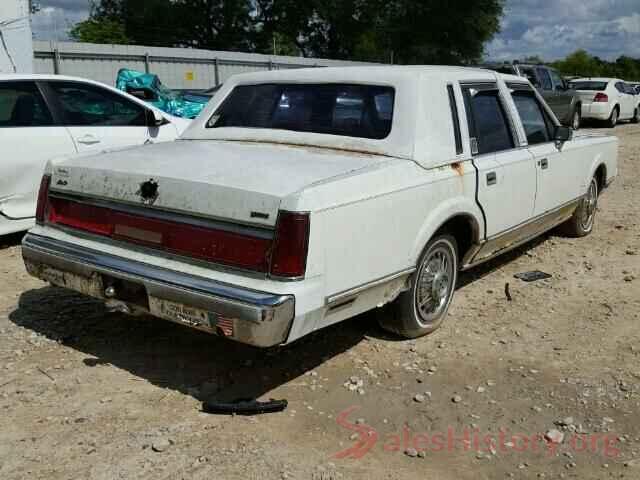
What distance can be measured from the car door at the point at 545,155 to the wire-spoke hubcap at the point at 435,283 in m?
1.24

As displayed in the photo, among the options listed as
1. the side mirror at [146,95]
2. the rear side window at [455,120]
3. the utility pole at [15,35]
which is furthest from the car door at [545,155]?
the utility pole at [15,35]

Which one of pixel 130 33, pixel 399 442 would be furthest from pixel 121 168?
pixel 130 33

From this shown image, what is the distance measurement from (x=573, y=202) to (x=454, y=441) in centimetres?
354

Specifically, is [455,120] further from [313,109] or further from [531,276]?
[531,276]

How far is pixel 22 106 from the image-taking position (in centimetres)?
614

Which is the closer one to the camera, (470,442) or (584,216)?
(470,442)

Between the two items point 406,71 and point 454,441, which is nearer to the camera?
→ point 454,441

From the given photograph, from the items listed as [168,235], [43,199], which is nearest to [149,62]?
[43,199]

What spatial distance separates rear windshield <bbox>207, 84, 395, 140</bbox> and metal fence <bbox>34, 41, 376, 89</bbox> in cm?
1297

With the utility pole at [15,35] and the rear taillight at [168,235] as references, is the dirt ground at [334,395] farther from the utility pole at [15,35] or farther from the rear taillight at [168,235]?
the utility pole at [15,35]

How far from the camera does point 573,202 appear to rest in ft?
20.1

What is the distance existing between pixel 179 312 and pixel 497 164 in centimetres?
238

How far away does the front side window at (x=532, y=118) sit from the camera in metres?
5.23

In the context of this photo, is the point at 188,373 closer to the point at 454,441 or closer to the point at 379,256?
the point at 379,256
